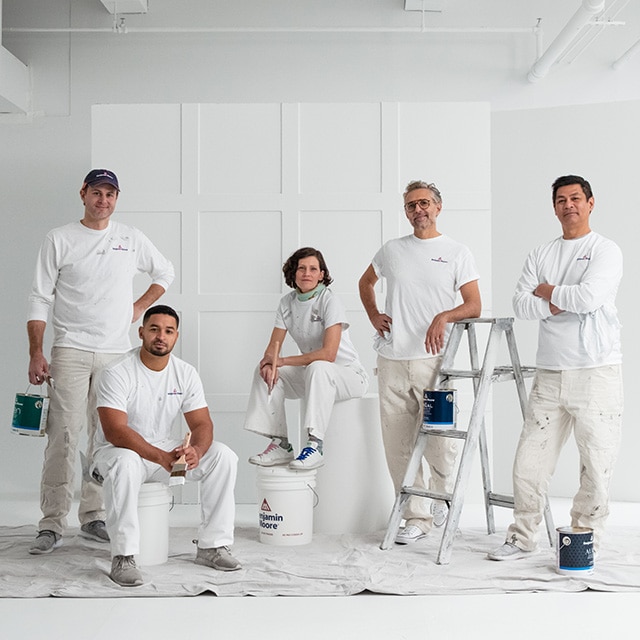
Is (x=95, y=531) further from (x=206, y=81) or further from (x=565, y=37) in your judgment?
(x=565, y=37)

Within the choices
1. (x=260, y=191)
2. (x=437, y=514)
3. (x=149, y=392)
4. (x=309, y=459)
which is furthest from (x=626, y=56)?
(x=149, y=392)

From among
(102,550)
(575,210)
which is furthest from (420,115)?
(102,550)

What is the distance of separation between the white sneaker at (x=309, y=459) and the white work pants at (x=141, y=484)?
0.59m

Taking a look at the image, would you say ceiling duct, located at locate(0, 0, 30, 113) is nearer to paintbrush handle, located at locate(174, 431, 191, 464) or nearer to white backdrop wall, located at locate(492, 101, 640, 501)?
white backdrop wall, located at locate(492, 101, 640, 501)

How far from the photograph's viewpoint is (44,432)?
4.28m

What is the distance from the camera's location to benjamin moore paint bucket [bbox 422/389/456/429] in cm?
414

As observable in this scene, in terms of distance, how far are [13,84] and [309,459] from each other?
3559 millimetres

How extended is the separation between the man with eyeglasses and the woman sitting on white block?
0.24 meters

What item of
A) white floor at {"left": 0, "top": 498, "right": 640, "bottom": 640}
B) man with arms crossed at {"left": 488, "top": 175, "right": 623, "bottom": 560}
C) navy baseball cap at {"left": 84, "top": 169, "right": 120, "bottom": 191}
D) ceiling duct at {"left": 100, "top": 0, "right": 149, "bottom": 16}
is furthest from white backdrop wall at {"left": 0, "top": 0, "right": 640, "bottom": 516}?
white floor at {"left": 0, "top": 498, "right": 640, "bottom": 640}

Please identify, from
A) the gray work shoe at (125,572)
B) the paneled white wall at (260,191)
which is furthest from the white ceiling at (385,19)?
the gray work shoe at (125,572)

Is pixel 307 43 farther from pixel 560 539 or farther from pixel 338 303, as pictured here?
pixel 560 539

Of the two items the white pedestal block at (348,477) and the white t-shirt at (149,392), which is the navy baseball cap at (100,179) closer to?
the white t-shirt at (149,392)

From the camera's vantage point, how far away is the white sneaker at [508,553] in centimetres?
396

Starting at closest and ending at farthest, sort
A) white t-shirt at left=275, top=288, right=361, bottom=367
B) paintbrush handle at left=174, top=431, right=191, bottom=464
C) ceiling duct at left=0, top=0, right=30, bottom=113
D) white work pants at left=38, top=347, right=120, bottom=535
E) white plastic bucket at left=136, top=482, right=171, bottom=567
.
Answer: paintbrush handle at left=174, top=431, right=191, bottom=464 < white plastic bucket at left=136, top=482, right=171, bottom=567 < white work pants at left=38, top=347, right=120, bottom=535 < white t-shirt at left=275, top=288, right=361, bottom=367 < ceiling duct at left=0, top=0, right=30, bottom=113
